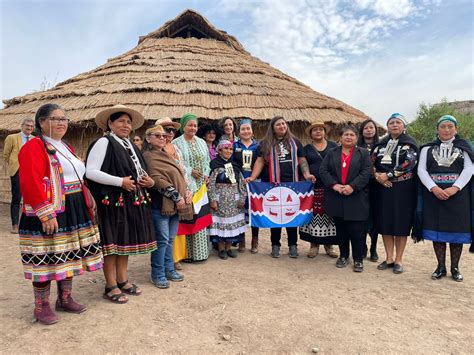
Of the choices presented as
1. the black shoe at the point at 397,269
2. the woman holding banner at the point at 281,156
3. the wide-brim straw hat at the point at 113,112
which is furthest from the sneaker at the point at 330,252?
the wide-brim straw hat at the point at 113,112

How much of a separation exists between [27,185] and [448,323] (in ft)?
10.7

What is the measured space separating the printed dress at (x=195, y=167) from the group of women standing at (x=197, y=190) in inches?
0.5

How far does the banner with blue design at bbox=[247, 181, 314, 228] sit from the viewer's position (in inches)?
167

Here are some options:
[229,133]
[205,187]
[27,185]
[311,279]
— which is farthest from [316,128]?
[27,185]

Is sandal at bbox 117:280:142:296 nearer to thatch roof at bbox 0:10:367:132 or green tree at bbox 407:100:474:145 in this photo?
thatch roof at bbox 0:10:367:132

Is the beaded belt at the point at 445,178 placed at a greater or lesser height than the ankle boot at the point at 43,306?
greater

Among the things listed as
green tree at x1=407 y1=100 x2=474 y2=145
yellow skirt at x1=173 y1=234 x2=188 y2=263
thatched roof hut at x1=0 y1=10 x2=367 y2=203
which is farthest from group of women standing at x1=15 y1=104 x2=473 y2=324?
green tree at x1=407 y1=100 x2=474 y2=145

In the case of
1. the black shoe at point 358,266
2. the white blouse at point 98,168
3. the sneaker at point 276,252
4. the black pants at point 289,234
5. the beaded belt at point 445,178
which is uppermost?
the white blouse at point 98,168

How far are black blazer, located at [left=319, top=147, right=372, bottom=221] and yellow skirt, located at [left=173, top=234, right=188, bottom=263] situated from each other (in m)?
1.74

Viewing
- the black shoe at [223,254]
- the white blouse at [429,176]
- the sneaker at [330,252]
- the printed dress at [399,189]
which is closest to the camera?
the white blouse at [429,176]

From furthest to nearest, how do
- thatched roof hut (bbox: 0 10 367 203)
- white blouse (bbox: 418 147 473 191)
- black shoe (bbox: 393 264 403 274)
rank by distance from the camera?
thatched roof hut (bbox: 0 10 367 203), black shoe (bbox: 393 264 403 274), white blouse (bbox: 418 147 473 191)

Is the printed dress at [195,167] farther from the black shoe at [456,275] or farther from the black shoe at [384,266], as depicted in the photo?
the black shoe at [456,275]

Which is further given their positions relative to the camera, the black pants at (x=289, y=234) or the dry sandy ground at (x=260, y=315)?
the black pants at (x=289, y=234)

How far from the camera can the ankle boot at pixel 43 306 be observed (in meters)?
2.49
